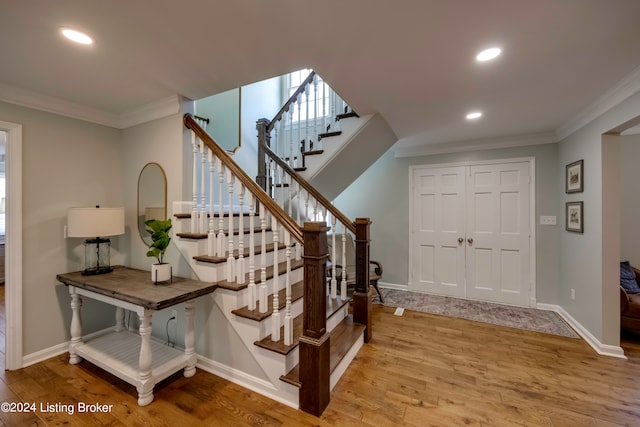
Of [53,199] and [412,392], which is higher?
[53,199]

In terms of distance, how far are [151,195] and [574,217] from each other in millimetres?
4401

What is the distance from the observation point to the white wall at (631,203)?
347cm

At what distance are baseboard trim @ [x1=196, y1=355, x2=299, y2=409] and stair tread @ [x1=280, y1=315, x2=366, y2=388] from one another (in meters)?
0.10

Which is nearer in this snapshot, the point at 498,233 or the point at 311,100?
the point at 311,100

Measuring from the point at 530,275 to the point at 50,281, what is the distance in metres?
5.30

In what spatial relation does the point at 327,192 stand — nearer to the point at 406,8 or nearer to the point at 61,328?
the point at 406,8

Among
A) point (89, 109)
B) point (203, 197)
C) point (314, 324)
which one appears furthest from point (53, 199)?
point (314, 324)

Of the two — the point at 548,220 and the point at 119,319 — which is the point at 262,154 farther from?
the point at 548,220

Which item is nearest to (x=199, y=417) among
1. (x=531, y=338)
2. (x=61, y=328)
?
(x=61, y=328)

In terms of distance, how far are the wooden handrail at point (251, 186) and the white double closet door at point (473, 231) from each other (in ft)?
9.57

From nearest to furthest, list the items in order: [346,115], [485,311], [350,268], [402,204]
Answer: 1. [346,115]
2. [485,311]
3. [350,268]
4. [402,204]

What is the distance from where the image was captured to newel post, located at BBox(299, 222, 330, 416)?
5.43 ft

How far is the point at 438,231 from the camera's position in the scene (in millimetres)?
4074

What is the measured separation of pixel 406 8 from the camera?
131 cm
